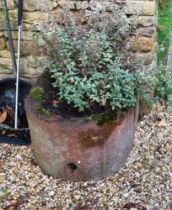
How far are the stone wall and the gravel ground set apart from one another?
718 mm

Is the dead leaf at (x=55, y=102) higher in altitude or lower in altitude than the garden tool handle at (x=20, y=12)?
lower

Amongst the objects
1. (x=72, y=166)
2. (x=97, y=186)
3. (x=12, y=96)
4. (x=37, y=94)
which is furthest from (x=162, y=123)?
(x=12, y=96)

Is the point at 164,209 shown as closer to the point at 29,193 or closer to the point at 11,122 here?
the point at 29,193

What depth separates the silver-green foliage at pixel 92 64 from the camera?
2844 mm

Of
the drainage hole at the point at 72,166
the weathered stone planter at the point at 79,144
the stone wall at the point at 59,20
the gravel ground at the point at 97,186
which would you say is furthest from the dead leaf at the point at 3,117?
the drainage hole at the point at 72,166

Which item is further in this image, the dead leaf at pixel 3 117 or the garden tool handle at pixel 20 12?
the dead leaf at pixel 3 117

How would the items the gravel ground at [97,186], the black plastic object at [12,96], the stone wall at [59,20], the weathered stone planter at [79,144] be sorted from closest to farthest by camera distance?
the weathered stone planter at [79,144] → the gravel ground at [97,186] → the stone wall at [59,20] → the black plastic object at [12,96]

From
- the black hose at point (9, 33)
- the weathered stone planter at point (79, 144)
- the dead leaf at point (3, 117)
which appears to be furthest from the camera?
the dead leaf at point (3, 117)

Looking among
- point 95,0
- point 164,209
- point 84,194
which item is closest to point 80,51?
point 95,0

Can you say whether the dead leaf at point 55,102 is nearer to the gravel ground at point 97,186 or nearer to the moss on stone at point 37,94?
the moss on stone at point 37,94

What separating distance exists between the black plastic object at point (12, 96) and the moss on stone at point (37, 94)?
19.5 inches

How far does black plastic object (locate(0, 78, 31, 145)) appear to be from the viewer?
11.3 ft

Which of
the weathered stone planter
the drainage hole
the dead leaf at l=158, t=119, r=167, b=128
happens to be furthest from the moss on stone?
the dead leaf at l=158, t=119, r=167, b=128

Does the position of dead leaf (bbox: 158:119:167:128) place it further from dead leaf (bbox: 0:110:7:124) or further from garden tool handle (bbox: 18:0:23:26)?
garden tool handle (bbox: 18:0:23:26)
